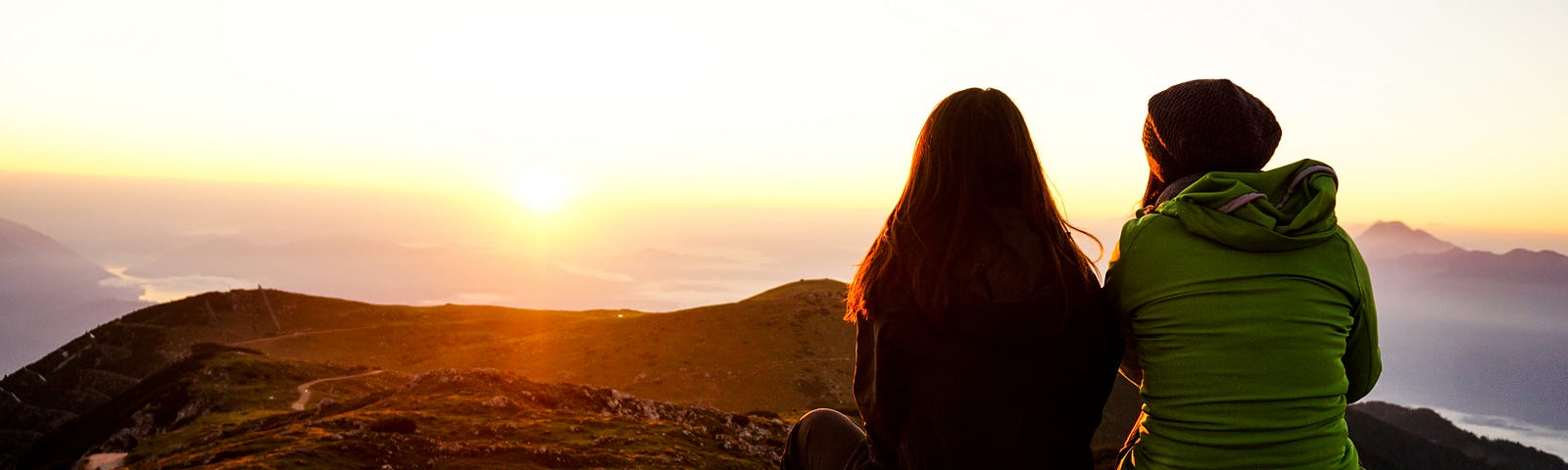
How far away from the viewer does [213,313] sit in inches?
3878

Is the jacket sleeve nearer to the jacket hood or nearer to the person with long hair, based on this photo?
the jacket hood

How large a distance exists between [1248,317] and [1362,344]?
3.88 ft

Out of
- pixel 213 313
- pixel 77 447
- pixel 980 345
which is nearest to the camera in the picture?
pixel 980 345

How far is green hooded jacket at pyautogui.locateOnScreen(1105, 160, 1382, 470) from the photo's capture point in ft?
14.5

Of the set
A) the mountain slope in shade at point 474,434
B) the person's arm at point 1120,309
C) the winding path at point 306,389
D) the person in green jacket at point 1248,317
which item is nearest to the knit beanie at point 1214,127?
the person in green jacket at point 1248,317

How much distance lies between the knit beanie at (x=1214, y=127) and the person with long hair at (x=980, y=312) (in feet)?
2.76

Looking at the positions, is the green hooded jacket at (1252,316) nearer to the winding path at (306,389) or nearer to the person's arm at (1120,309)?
the person's arm at (1120,309)

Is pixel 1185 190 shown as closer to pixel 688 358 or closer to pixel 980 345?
pixel 980 345

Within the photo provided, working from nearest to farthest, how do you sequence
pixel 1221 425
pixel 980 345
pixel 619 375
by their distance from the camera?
pixel 1221 425
pixel 980 345
pixel 619 375

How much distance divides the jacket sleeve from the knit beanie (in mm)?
806

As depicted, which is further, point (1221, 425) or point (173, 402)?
point (173, 402)

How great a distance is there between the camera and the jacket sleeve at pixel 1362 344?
4723 mm

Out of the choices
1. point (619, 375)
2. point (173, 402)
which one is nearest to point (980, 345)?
point (173, 402)

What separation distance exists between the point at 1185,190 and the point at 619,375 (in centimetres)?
8086
